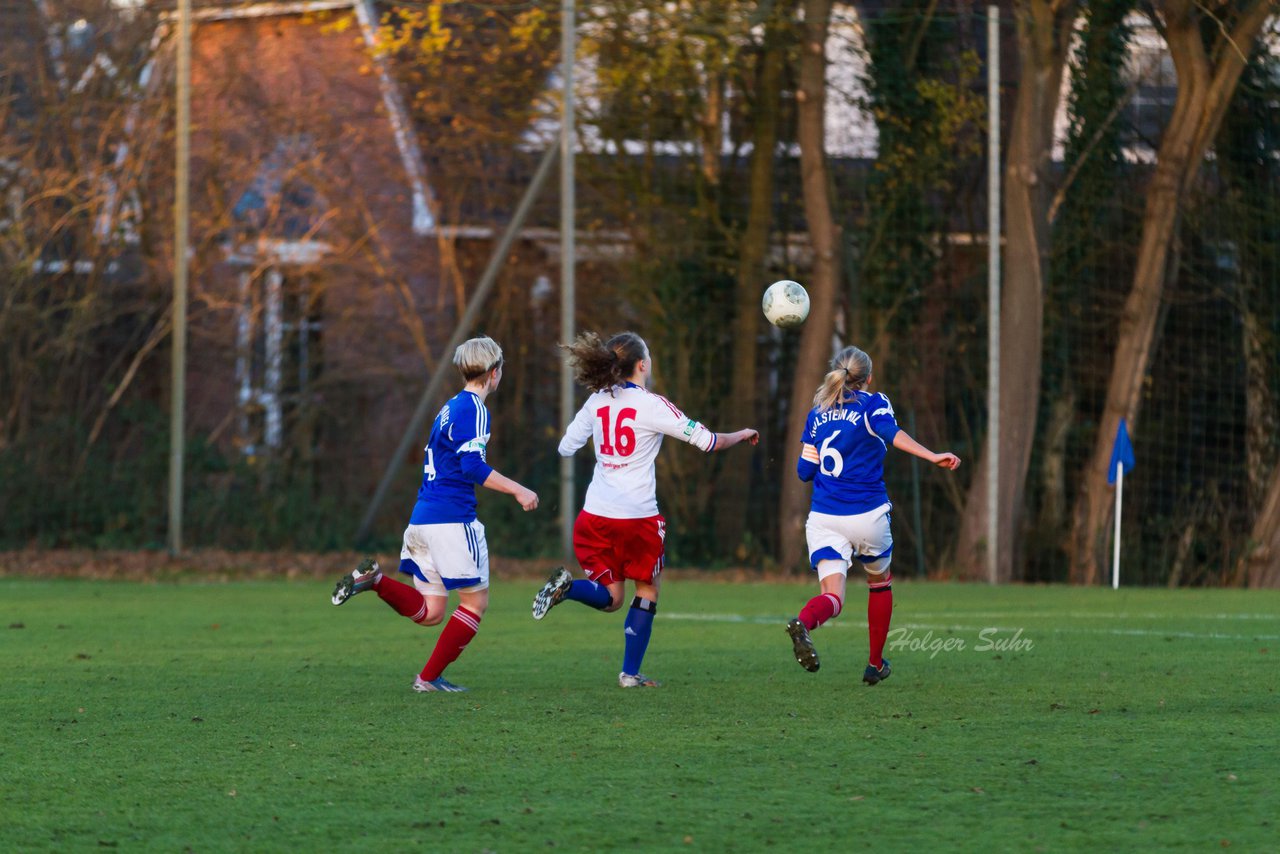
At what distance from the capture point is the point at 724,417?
56.6ft

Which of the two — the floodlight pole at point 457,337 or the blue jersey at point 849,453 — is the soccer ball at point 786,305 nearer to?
the blue jersey at point 849,453

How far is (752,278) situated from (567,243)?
2306 mm

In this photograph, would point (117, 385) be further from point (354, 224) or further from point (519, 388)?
point (519, 388)

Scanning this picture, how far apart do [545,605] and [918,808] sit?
2.93m

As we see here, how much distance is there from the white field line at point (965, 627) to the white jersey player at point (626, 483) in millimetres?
3392

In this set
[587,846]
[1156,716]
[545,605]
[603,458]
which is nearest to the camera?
[587,846]

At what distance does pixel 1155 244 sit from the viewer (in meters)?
17.3

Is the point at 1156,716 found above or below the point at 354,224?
below

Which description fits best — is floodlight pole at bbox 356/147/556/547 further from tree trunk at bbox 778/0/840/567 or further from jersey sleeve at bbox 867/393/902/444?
jersey sleeve at bbox 867/393/902/444

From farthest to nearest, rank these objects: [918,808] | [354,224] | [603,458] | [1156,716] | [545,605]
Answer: [354,224], [603,458], [545,605], [1156,716], [918,808]

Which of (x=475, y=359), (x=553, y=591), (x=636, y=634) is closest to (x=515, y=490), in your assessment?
(x=553, y=591)

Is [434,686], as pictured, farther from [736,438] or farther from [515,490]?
[736,438]

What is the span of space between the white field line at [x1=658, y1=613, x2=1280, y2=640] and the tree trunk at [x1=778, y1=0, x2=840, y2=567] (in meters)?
4.84

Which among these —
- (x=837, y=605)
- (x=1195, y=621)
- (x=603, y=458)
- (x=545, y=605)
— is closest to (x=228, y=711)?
(x=545, y=605)
